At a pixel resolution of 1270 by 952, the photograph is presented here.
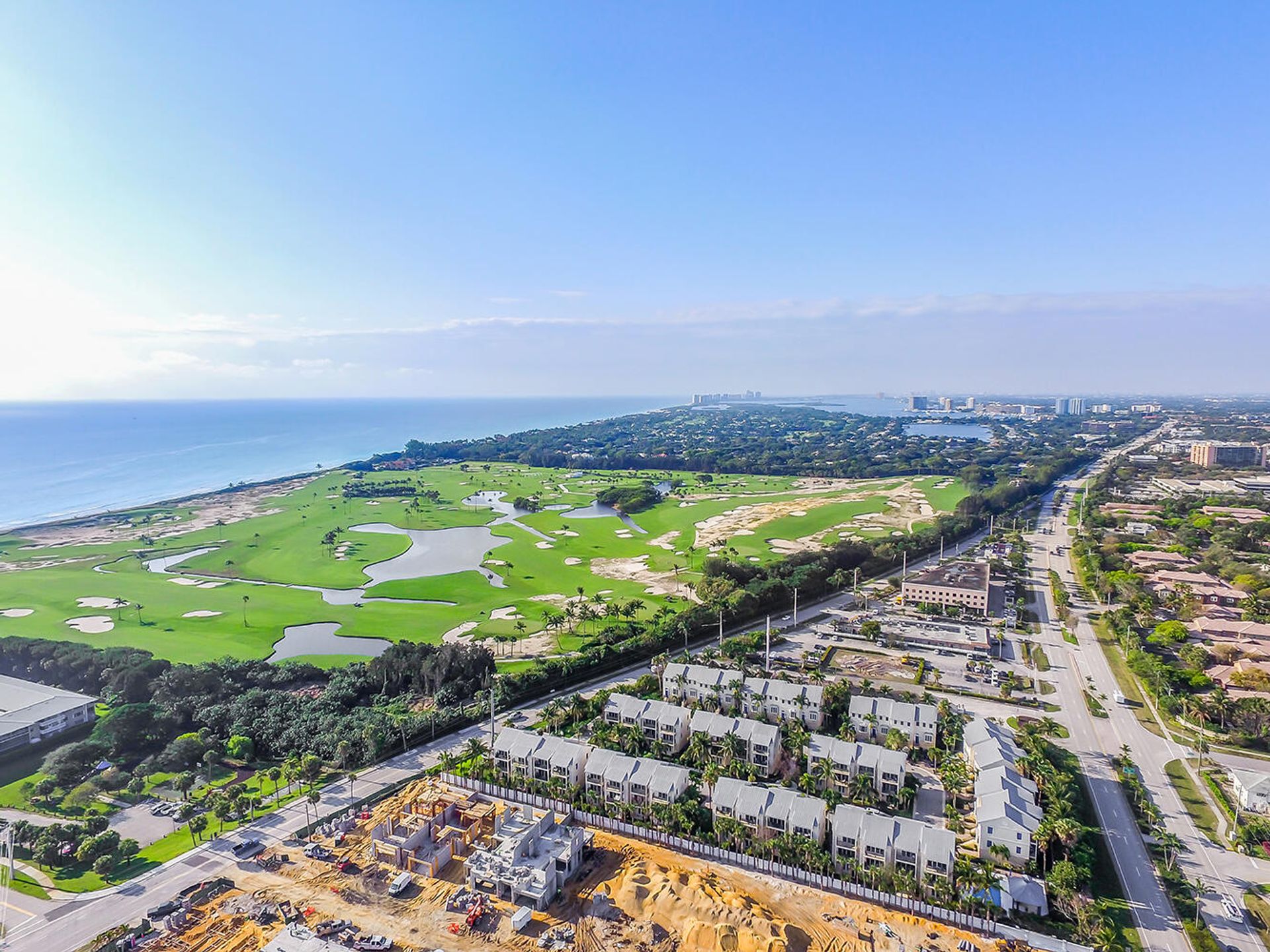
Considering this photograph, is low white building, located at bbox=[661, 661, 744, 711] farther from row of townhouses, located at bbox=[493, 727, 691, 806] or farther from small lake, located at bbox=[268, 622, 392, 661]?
small lake, located at bbox=[268, 622, 392, 661]

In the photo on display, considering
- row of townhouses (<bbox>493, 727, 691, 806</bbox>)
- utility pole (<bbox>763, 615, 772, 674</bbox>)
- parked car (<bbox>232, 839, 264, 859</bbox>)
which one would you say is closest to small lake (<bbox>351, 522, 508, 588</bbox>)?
utility pole (<bbox>763, 615, 772, 674</bbox>)

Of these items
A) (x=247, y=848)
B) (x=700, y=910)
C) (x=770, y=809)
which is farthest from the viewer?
(x=770, y=809)

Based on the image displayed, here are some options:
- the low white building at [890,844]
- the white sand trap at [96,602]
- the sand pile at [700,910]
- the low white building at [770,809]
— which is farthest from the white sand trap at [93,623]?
the low white building at [890,844]

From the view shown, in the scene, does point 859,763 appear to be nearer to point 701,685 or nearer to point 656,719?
point 656,719

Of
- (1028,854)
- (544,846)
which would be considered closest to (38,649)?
(544,846)

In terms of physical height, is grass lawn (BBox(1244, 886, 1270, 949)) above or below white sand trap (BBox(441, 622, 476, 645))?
above

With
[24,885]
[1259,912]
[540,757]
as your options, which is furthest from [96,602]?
[1259,912]

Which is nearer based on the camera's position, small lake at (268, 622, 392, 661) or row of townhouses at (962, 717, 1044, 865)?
row of townhouses at (962, 717, 1044, 865)

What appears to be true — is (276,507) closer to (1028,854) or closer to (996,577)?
(996,577)
